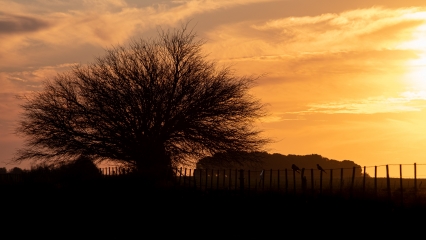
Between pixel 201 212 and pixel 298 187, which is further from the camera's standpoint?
pixel 298 187

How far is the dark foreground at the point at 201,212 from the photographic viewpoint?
16.6 m

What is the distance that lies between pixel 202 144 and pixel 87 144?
6.48m

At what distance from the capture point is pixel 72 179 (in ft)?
109

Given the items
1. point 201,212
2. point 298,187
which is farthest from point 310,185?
point 201,212

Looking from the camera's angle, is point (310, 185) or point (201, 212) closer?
point (201, 212)

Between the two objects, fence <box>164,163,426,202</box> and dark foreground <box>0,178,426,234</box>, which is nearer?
dark foreground <box>0,178,426,234</box>

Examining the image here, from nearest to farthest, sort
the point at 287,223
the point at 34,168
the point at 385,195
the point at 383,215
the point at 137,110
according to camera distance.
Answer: the point at 287,223 → the point at 383,215 → the point at 385,195 → the point at 137,110 → the point at 34,168

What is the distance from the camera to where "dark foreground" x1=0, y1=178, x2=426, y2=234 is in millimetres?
16594

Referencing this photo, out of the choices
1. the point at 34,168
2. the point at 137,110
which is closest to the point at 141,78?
the point at 137,110

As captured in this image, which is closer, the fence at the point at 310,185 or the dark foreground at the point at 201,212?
the dark foreground at the point at 201,212

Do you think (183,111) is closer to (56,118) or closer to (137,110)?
(137,110)

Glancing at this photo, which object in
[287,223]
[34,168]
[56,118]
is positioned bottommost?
[287,223]

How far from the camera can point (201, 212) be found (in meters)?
19.6

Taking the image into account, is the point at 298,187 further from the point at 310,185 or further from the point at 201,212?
the point at 201,212
